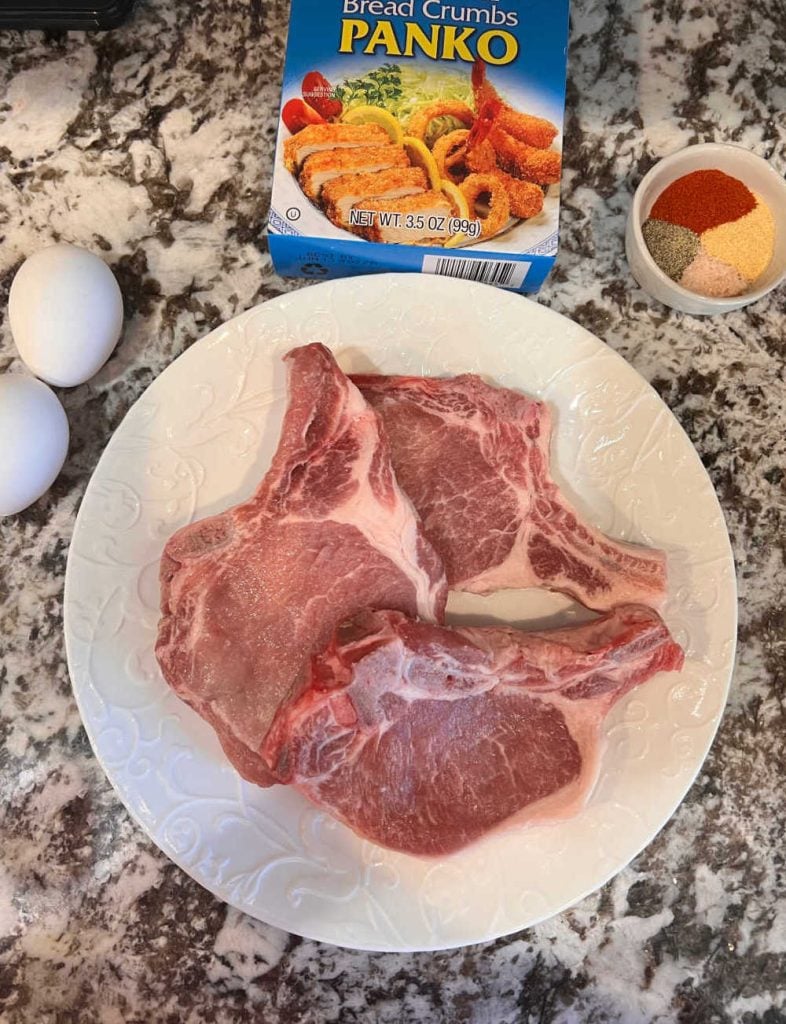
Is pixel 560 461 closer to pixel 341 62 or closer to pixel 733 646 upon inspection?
pixel 733 646

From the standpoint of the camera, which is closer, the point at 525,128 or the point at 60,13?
the point at 525,128

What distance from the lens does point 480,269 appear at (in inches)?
53.6

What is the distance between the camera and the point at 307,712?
3.71 feet

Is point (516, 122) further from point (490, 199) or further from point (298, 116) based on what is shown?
point (298, 116)

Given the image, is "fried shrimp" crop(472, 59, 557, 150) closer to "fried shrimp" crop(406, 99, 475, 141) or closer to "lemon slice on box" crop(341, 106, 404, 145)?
"fried shrimp" crop(406, 99, 475, 141)

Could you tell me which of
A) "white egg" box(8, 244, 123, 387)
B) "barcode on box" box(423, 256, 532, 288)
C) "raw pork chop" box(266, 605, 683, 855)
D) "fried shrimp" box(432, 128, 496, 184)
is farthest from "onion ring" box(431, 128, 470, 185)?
"raw pork chop" box(266, 605, 683, 855)

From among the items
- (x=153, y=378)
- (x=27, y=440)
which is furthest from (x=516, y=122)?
(x=27, y=440)

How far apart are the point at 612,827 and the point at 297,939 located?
0.56 m

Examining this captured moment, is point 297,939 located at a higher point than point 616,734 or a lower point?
lower

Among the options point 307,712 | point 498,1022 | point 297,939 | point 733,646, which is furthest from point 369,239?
point 498,1022

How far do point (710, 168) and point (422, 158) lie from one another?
0.52m

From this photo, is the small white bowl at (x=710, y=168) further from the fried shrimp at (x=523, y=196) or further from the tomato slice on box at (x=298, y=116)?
the tomato slice on box at (x=298, y=116)

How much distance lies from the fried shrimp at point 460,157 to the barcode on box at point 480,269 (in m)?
0.13

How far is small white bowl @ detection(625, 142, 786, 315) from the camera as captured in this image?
1377mm
